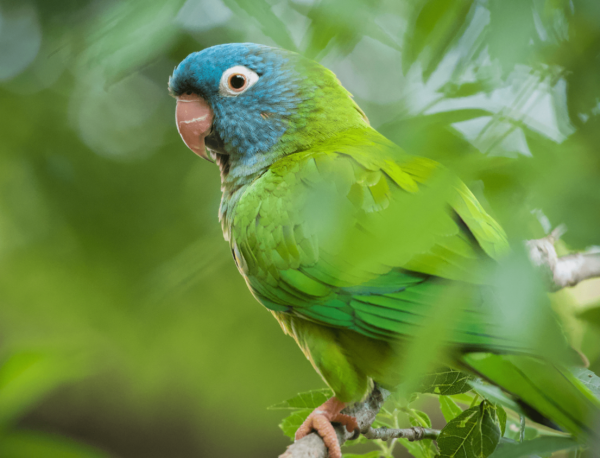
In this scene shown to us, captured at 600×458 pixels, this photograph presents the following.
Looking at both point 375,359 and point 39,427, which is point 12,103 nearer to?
point 375,359

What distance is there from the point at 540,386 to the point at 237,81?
37.8 inches

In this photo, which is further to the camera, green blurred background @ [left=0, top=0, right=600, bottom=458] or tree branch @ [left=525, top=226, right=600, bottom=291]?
tree branch @ [left=525, top=226, right=600, bottom=291]

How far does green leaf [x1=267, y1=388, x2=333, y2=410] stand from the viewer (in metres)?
0.97

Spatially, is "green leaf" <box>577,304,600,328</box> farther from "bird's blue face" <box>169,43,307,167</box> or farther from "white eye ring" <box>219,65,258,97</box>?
"white eye ring" <box>219,65,258,97</box>

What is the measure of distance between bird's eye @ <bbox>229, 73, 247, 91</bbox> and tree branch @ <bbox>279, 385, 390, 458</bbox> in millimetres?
827

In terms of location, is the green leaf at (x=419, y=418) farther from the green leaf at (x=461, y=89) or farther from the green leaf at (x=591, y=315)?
the green leaf at (x=461, y=89)

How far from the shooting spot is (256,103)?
1163mm

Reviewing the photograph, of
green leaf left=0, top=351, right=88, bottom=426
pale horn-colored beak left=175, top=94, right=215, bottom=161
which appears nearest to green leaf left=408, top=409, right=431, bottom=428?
green leaf left=0, top=351, right=88, bottom=426

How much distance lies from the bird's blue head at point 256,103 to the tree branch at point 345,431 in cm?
62

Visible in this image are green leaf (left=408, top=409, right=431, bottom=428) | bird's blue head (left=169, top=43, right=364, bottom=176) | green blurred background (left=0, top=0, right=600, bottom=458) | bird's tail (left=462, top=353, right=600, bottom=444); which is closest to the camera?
green blurred background (left=0, top=0, right=600, bottom=458)

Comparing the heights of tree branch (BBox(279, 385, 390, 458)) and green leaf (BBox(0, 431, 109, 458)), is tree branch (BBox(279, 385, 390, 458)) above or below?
below

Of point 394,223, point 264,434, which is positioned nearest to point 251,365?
point 264,434

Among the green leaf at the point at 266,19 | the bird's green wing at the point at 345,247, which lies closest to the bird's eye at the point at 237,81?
the bird's green wing at the point at 345,247

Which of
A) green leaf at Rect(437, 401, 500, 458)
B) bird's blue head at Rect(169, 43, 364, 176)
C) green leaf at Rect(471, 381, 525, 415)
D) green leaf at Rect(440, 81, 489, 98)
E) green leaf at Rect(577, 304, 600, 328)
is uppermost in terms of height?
green leaf at Rect(440, 81, 489, 98)
